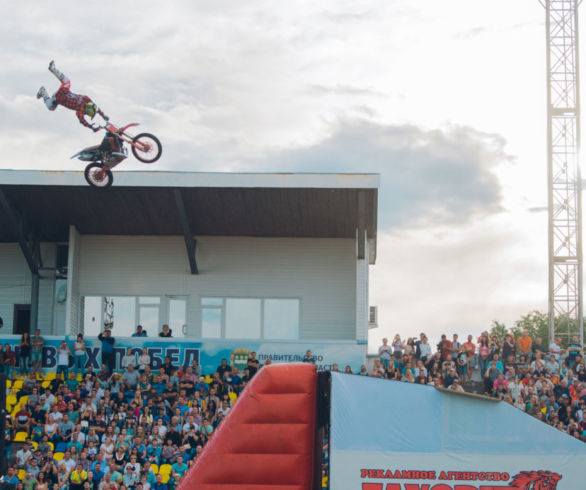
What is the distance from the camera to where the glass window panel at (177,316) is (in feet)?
107

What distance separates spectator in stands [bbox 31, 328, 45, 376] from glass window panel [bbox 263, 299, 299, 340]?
8.34 metres

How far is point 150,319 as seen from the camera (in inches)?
1292

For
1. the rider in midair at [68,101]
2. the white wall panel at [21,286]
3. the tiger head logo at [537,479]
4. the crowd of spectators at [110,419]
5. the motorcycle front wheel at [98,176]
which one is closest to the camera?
the tiger head logo at [537,479]

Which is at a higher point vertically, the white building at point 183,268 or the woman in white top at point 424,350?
the white building at point 183,268

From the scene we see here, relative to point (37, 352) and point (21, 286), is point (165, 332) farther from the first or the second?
point (21, 286)

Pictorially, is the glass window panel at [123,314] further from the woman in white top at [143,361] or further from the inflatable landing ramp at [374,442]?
the inflatable landing ramp at [374,442]

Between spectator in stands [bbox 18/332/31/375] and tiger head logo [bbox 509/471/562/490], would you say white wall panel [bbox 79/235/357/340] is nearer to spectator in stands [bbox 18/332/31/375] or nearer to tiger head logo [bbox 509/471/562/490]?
spectator in stands [bbox 18/332/31/375]

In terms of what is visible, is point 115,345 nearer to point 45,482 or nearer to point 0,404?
point 45,482

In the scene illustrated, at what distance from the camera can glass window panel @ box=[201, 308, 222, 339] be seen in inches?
1281

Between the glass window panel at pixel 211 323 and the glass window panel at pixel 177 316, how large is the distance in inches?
29.1

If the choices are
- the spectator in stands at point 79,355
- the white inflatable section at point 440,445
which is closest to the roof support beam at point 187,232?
the spectator in stands at point 79,355

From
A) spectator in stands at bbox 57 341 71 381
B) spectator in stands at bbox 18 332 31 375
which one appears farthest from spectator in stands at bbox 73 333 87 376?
spectator in stands at bbox 18 332 31 375

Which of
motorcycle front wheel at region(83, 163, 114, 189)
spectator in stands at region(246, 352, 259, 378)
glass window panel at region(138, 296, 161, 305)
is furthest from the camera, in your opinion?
glass window panel at region(138, 296, 161, 305)

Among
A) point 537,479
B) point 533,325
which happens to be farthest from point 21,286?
point 533,325
